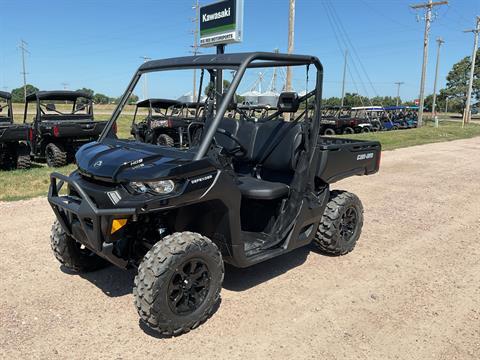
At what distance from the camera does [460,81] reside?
57.2 m

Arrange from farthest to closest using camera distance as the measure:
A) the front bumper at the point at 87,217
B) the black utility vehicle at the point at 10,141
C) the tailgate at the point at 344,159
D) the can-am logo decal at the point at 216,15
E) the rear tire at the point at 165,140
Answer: the can-am logo decal at the point at 216,15 < the black utility vehicle at the point at 10,141 < the tailgate at the point at 344,159 < the rear tire at the point at 165,140 < the front bumper at the point at 87,217

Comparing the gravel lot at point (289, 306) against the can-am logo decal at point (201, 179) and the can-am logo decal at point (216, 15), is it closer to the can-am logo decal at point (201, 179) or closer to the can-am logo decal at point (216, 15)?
the can-am logo decal at point (201, 179)

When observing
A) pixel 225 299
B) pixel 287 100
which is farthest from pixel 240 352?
pixel 287 100

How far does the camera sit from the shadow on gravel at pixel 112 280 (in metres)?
3.74

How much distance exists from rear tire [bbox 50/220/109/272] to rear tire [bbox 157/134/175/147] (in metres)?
1.11

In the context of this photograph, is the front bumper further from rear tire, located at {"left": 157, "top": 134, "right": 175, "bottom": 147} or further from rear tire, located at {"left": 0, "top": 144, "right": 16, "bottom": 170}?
rear tire, located at {"left": 0, "top": 144, "right": 16, "bottom": 170}

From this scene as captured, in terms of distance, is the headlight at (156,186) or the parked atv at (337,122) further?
the parked atv at (337,122)

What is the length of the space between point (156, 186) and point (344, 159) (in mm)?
2285

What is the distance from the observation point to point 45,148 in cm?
1058

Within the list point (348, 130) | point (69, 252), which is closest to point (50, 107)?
point (69, 252)

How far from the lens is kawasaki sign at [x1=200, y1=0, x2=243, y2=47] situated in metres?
11.1

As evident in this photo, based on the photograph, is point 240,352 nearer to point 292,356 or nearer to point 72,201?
point 292,356

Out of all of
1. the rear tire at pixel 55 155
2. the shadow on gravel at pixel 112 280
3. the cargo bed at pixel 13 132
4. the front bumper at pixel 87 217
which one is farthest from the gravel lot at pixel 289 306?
the rear tire at pixel 55 155

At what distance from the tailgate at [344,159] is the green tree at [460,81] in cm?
5833
